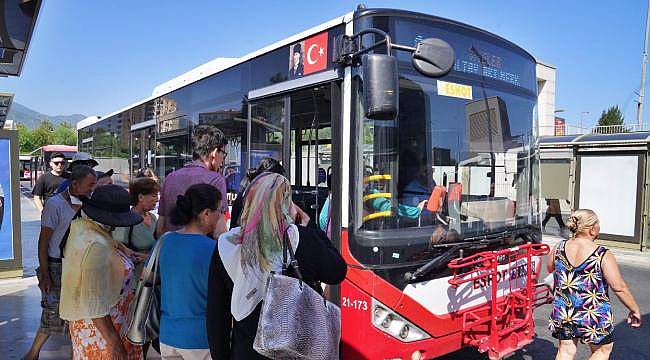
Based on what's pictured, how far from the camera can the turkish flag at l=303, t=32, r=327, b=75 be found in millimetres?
3796

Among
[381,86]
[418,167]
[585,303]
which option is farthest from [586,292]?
[381,86]

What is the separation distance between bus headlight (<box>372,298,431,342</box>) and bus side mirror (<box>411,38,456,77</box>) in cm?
166

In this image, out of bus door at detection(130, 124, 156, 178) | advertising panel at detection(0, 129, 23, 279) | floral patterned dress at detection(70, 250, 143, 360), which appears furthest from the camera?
bus door at detection(130, 124, 156, 178)

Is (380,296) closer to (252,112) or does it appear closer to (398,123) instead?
(398,123)

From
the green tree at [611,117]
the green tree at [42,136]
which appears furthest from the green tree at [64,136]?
the green tree at [611,117]

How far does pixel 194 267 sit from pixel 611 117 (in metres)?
60.4

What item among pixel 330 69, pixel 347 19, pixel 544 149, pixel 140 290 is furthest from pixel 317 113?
pixel 544 149

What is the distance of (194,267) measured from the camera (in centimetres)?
240

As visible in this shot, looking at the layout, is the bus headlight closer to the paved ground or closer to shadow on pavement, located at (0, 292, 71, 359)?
the paved ground

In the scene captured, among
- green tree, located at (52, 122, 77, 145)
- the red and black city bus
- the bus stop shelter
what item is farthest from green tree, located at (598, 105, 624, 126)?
green tree, located at (52, 122, 77, 145)

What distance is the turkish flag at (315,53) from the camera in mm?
3796

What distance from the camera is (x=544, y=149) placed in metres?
14.1

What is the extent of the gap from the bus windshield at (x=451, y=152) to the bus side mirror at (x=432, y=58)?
0.18 m

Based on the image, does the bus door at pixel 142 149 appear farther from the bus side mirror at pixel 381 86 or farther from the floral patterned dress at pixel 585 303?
the floral patterned dress at pixel 585 303
